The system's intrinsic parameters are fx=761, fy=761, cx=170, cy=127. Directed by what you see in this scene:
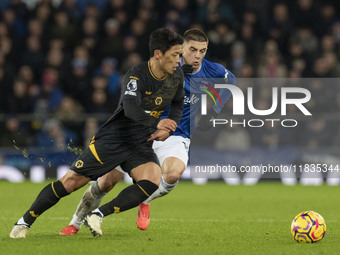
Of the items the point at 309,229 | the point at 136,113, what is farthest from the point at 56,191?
the point at 309,229

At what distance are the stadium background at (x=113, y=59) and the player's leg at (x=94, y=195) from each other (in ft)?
23.5

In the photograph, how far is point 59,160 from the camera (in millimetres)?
15070

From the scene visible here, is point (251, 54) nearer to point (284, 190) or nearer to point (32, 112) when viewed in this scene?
point (284, 190)

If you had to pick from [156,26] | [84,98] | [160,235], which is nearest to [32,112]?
[84,98]

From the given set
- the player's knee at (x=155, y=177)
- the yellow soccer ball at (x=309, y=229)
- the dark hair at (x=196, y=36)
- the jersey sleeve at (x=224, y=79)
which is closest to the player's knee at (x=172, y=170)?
→ the jersey sleeve at (x=224, y=79)

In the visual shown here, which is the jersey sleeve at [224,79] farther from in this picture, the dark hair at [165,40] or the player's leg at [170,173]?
the dark hair at [165,40]

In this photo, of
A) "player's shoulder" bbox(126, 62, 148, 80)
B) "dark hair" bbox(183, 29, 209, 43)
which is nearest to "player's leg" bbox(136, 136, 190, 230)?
"dark hair" bbox(183, 29, 209, 43)

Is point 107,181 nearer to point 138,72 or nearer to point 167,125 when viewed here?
point 167,125

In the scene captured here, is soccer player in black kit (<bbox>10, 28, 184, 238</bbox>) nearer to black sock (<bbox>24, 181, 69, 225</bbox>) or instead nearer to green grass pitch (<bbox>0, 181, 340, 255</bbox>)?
black sock (<bbox>24, 181, 69, 225</bbox>)

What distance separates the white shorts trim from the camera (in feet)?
27.9

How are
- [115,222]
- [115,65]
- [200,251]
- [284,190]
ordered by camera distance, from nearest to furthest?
[200,251]
[115,222]
[284,190]
[115,65]

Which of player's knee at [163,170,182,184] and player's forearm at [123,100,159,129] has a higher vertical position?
player's forearm at [123,100,159,129]

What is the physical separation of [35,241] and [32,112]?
28.4ft

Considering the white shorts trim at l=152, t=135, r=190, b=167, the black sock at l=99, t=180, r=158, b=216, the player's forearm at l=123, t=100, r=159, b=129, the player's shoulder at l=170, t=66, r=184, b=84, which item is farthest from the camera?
the white shorts trim at l=152, t=135, r=190, b=167
